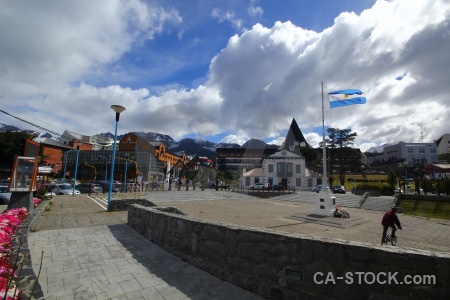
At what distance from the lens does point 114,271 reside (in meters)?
4.73

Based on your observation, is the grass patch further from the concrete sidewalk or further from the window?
the window

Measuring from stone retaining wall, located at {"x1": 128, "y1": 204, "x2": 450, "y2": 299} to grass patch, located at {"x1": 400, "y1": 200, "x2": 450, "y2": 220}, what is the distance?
19.8 meters

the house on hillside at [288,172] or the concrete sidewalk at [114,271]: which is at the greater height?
the house on hillside at [288,172]

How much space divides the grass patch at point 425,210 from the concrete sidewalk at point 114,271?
67.0 ft

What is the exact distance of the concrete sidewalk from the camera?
153 inches

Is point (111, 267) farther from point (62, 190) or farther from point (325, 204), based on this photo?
point (62, 190)

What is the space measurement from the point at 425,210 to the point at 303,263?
919 inches

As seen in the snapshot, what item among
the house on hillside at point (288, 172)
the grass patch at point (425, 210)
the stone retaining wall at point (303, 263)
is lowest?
the grass patch at point (425, 210)

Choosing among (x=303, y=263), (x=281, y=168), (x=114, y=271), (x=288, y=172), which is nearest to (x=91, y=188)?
(x=114, y=271)

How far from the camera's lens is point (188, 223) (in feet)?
17.9

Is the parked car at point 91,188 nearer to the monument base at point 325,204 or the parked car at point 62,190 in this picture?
the parked car at point 62,190

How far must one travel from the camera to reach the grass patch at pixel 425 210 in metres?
18.1

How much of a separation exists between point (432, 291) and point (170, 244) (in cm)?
495

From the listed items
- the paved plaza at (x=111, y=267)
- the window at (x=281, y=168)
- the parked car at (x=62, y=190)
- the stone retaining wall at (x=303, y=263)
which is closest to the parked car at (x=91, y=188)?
the parked car at (x=62, y=190)
